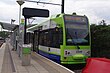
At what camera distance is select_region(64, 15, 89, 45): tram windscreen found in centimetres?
1694

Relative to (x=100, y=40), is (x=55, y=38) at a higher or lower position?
higher

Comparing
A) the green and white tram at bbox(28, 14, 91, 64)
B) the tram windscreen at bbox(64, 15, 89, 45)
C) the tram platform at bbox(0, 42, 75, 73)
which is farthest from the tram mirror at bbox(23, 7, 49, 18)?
the tram platform at bbox(0, 42, 75, 73)

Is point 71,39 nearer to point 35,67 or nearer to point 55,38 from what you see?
point 55,38

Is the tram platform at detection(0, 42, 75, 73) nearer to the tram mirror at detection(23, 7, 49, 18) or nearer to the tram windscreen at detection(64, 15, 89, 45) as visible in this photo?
the tram windscreen at detection(64, 15, 89, 45)

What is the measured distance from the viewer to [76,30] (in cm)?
1716

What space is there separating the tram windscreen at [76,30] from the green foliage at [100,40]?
2790mm

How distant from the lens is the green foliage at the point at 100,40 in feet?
64.5

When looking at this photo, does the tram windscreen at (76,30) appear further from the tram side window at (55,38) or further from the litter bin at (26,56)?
the litter bin at (26,56)

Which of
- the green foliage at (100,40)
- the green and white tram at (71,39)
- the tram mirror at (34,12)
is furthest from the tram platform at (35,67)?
the green foliage at (100,40)

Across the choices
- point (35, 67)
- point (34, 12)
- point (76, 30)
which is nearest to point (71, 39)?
point (76, 30)

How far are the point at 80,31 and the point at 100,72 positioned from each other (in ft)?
24.9

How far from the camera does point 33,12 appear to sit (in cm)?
2042

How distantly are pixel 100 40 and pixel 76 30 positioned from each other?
4.01 metres

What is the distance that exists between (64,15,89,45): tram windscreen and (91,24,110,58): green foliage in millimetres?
2790
